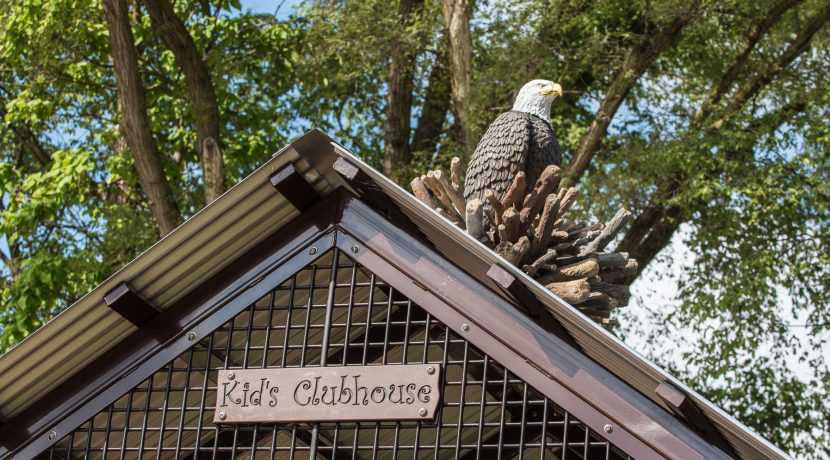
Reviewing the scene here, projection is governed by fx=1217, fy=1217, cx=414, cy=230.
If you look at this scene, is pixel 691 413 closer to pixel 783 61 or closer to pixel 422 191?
pixel 422 191

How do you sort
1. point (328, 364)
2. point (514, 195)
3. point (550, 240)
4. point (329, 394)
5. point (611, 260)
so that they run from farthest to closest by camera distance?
point (611, 260), point (550, 240), point (514, 195), point (328, 364), point (329, 394)

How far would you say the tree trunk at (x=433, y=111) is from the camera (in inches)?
716

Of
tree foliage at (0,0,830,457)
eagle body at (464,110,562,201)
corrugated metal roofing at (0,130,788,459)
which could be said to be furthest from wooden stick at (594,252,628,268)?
tree foliage at (0,0,830,457)

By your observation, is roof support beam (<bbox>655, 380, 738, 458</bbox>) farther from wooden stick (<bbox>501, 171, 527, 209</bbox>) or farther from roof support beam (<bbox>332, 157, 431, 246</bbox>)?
wooden stick (<bbox>501, 171, 527, 209</bbox>)

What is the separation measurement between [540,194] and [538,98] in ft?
→ 6.48

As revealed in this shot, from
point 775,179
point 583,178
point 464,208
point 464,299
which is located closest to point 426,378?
point 464,299

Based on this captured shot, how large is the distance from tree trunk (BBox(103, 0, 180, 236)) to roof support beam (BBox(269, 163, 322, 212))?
9480mm

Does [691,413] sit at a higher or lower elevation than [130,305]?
lower

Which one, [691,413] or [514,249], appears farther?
[514,249]

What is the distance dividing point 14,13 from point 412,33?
5504 mm

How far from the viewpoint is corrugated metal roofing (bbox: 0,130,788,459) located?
18.2 ft

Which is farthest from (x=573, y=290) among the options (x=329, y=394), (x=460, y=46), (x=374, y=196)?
(x=460, y=46)

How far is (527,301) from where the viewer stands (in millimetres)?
5254

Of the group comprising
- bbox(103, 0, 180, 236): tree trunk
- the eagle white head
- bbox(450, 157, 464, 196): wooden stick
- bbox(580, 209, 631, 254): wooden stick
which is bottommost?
bbox(580, 209, 631, 254): wooden stick
